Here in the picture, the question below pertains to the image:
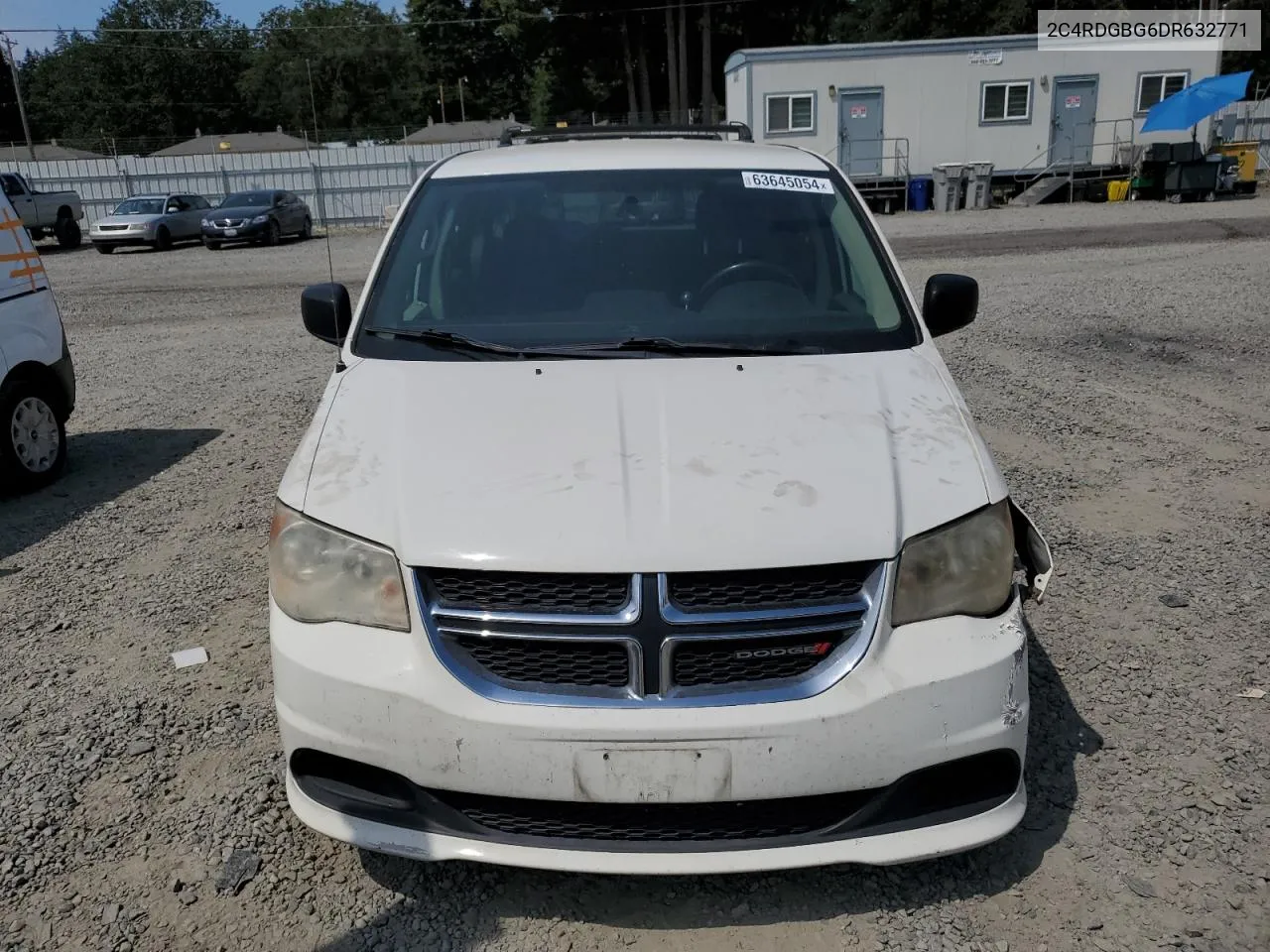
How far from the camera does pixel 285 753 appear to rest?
2.63m

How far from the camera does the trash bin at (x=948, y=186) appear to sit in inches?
1048

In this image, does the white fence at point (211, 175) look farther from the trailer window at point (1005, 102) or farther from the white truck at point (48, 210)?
the trailer window at point (1005, 102)

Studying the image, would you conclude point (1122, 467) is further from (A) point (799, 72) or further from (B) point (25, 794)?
(A) point (799, 72)

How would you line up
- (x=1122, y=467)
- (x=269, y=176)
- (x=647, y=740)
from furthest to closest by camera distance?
(x=269, y=176), (x=1122, y=467), (x=647, y=740)

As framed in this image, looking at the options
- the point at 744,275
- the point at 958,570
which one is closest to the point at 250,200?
the point at 744,275

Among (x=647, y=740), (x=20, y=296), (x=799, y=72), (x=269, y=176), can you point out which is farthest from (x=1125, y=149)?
(x=647, y=740)

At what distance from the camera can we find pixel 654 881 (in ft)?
9.07

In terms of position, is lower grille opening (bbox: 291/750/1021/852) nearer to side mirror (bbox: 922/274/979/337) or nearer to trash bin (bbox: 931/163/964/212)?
side mirror (bbox: 922/274/979/337)

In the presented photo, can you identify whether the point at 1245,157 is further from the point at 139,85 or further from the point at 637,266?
the point at 139,85

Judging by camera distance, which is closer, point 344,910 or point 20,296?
point 344,910

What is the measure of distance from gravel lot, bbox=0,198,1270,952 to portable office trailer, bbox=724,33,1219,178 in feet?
68.4

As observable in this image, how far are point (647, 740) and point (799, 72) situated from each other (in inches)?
1072

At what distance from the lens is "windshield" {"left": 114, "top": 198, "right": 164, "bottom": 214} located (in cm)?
2619

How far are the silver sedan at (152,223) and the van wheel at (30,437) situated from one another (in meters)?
21.3
